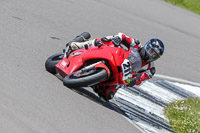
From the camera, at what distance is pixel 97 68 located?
7074mm

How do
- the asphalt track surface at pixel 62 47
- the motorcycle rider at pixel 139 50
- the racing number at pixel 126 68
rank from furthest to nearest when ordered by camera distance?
the motorcycle rider at pixel 139 50, the racing number at pixel 126 68, the asphalt track surface at pixel 62 47

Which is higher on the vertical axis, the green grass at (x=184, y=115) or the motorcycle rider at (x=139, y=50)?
the motorcycle rider at (x=139, y=50)

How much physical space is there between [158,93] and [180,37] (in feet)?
14.2

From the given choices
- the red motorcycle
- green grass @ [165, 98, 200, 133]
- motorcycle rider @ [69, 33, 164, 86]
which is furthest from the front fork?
green grass @ [165, 98, 200, 133]

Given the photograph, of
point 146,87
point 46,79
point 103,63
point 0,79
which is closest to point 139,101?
point 146,87

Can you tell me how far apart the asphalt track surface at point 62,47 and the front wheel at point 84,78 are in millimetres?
197

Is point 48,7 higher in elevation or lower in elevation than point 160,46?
lower

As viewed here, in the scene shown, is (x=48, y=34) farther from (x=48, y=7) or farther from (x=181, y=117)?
(x=181, y=117)

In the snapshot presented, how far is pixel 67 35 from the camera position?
10.4 meters

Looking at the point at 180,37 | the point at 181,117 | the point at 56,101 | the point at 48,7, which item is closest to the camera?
the point at 56,101

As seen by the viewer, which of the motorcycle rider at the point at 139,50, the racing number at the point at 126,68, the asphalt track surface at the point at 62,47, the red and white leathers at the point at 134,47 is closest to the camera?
the asphalt track surface at the point at 62,47

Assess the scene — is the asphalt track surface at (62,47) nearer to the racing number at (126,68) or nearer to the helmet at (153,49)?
the racing number at (126,68)

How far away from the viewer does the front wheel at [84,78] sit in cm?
680

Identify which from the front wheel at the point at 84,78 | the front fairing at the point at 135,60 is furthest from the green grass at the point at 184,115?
the front wheel at the point at 84,78
